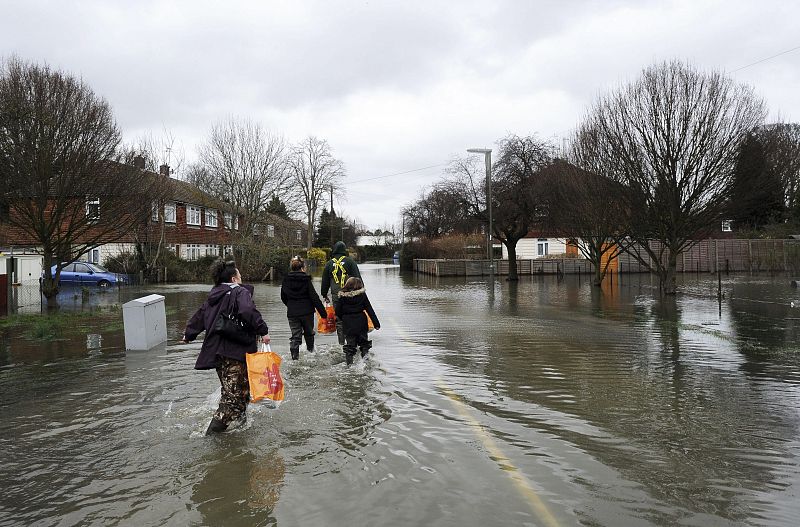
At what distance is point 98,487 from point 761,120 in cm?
2230

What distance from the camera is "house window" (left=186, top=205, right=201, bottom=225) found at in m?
43.3

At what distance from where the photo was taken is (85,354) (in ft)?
34.3

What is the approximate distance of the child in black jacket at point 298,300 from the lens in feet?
30.7

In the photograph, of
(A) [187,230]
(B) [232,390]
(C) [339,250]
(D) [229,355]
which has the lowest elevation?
(B) [232,390]

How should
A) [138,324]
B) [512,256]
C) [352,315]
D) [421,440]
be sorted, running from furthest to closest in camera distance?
1. [512,256]
2. [138,324]
3. [352,315]
4. [421,440]

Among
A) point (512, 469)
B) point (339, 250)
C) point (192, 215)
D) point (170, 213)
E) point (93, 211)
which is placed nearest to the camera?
point (512, 469)

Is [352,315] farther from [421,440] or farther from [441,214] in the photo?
[441,214]

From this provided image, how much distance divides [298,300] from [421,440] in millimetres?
4509

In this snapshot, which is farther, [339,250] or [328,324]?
[328,324]

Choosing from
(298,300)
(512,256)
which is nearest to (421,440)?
(298,300)

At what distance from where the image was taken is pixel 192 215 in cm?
4419

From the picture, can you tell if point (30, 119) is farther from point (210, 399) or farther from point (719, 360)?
point (719, 360)

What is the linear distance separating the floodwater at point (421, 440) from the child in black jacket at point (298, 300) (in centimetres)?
60

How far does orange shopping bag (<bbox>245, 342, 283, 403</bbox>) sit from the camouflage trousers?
0.08m
